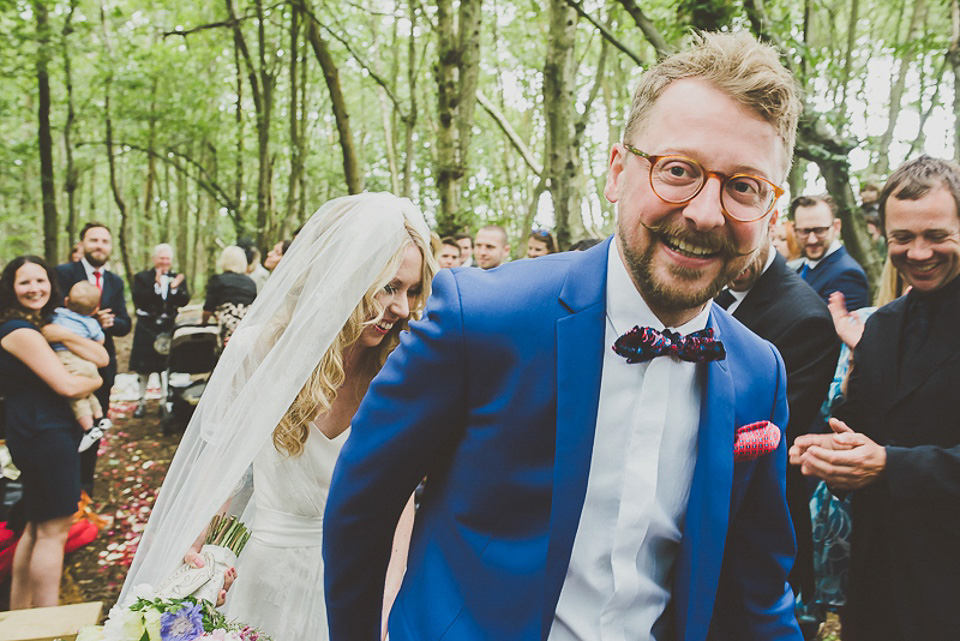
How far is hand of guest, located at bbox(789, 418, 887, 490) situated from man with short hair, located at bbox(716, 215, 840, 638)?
0.64 meters

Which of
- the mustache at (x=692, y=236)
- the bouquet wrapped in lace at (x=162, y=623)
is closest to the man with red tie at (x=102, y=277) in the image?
the bouquet wrapped in lace at (x=162, y=623)

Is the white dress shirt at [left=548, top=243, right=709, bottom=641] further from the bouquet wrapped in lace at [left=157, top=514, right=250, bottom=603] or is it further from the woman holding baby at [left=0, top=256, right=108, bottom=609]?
the woman holding baby at [left=0, top=256, right=108, bottom=609]

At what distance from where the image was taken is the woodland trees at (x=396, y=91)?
791 cm

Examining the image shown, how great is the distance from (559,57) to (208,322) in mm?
5689

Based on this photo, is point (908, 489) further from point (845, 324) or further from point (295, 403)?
point (295, 403)

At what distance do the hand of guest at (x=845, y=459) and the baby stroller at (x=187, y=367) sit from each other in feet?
25.5

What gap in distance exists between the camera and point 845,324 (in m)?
3.67

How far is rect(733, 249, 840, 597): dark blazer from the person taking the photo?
11.0 feet

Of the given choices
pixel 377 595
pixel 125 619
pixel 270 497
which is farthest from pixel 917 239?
pixel 125 619

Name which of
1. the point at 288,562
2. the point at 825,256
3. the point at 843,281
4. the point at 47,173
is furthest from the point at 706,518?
the point at 47,173

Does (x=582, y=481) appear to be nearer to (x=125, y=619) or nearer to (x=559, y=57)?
(x=125, y=619)

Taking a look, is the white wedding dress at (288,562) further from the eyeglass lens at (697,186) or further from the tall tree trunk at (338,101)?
the tall tree trunk at (338,101)

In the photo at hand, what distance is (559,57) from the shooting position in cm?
895

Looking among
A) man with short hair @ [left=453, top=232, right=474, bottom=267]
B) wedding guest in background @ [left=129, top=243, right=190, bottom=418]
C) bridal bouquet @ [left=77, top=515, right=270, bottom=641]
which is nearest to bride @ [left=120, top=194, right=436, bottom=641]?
bridal bouquet @ [left=77, top=515, right=270, bottom=641]
